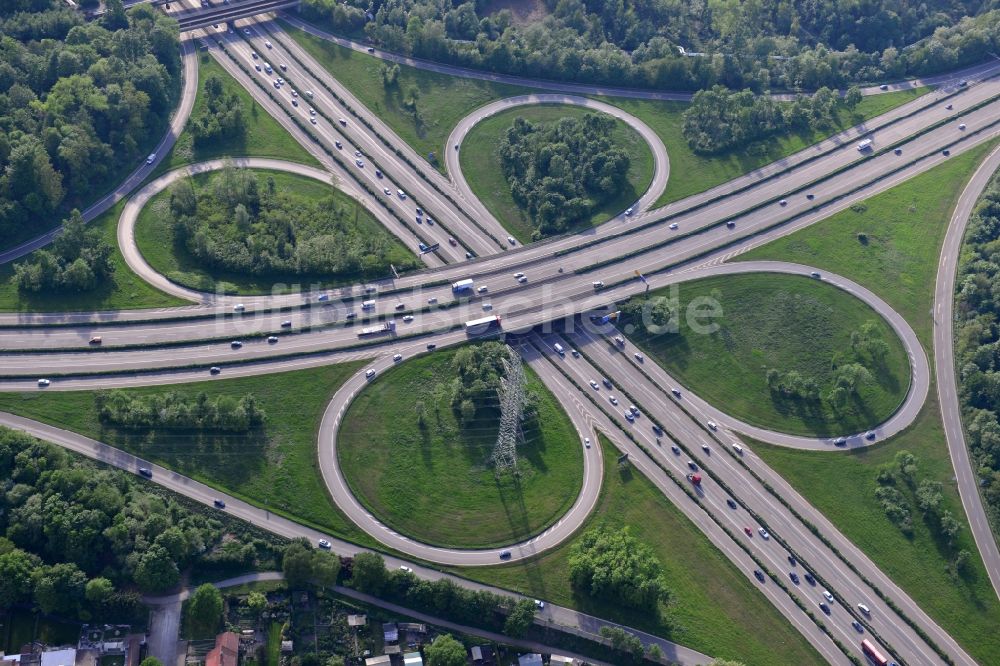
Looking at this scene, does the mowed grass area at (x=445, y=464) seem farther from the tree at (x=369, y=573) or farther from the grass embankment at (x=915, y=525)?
the grass embankment at (x=915, y=525)

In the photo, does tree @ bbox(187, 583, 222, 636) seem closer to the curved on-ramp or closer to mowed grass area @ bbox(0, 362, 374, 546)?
mowed grass area @ bbox(0, 362, 374, 546)

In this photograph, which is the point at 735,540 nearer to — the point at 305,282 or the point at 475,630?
the point at 475,630

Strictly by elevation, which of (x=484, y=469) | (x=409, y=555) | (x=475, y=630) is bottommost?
(x=475, y=630)

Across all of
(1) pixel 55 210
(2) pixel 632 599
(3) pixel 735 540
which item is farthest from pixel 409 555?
(1) pixel 55 210

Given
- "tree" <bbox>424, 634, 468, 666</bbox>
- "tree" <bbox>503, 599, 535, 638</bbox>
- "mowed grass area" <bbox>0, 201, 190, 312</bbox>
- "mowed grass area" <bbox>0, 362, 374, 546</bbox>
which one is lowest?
→ "tree" <bbox>424, 634, 468, 666</bbox>

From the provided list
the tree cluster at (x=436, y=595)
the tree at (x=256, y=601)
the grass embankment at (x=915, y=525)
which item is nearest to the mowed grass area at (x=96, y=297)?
the tree at (x=256, y=601)

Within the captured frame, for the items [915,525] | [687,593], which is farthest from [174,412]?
[915,525]

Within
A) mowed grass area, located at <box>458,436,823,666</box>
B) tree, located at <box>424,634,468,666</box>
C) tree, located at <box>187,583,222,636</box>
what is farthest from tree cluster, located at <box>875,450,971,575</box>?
tree, located at <box>187,583,222,636</box>

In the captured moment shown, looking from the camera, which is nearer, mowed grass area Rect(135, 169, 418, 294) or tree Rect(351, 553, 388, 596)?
tree Rect(351, 553, 388, 596)
